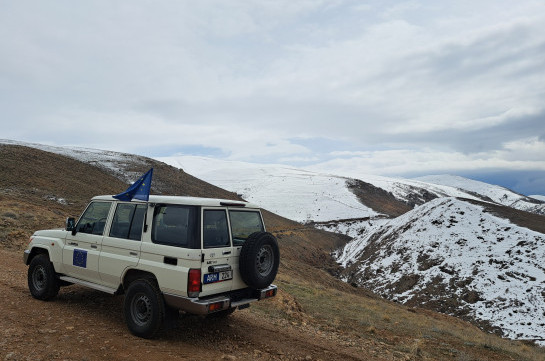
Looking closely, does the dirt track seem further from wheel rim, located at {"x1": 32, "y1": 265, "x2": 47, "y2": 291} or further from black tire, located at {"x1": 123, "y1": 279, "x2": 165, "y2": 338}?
wheel rim, located at {"x1": 32, "y1": 265, "x2": 47, "y2": 291}

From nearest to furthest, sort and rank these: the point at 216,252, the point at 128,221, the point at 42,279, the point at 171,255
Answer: the point at 171,255 → the point at 216,252 → the point at 128,221 → the point at 42,279

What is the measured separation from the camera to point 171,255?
6.39 metres

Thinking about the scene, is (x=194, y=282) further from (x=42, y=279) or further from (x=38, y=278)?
(x=38, y=278)

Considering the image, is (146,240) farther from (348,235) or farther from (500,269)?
(348,235)

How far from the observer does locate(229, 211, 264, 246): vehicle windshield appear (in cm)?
708

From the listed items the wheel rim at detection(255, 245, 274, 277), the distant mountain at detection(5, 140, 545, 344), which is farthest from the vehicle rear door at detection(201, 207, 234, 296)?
the distant mountain at detection(5, 140, 545, 344)

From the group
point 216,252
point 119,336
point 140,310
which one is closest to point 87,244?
point 140,310

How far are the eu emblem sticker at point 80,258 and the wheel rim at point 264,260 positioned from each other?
3821 millimetres

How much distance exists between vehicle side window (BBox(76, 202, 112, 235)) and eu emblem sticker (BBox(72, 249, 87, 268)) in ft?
1.46

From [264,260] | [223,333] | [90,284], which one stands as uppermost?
[264,260]

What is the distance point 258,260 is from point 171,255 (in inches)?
65.2

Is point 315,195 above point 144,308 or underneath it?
above

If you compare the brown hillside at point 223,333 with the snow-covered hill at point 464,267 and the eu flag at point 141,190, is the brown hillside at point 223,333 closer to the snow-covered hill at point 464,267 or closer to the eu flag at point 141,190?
the eu flag at point 141,190

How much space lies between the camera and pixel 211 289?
6395 mm
